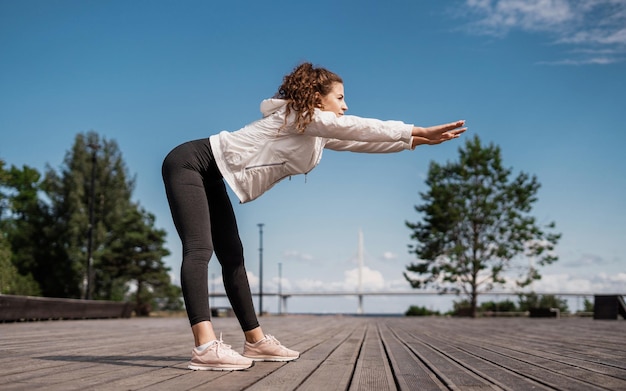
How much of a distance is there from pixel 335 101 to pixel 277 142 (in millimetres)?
406

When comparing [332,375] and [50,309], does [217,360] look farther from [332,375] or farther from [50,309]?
[50,309]

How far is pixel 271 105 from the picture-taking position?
3.26m

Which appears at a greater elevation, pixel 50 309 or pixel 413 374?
pixel 413 374


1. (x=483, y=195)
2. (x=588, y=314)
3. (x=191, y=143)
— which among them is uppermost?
(x=483, y=195)

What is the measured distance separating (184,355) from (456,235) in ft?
88.2

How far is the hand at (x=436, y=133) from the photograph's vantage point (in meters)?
3.30

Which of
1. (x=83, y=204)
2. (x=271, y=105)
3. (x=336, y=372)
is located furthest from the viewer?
(x=83, y=204)

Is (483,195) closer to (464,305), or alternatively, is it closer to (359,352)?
(464,305)

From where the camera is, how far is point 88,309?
16016 mm

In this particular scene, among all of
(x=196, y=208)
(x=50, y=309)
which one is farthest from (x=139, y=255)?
(x=196, y=208)

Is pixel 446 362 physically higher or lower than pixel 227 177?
lower

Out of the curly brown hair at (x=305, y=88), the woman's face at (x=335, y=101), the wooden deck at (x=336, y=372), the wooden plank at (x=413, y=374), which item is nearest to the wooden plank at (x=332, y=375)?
the wooden deck at (x=336, y=372)

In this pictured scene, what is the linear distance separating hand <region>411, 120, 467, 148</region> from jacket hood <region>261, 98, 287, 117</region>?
28.4 inches

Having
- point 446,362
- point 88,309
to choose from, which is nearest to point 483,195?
point 88,309
